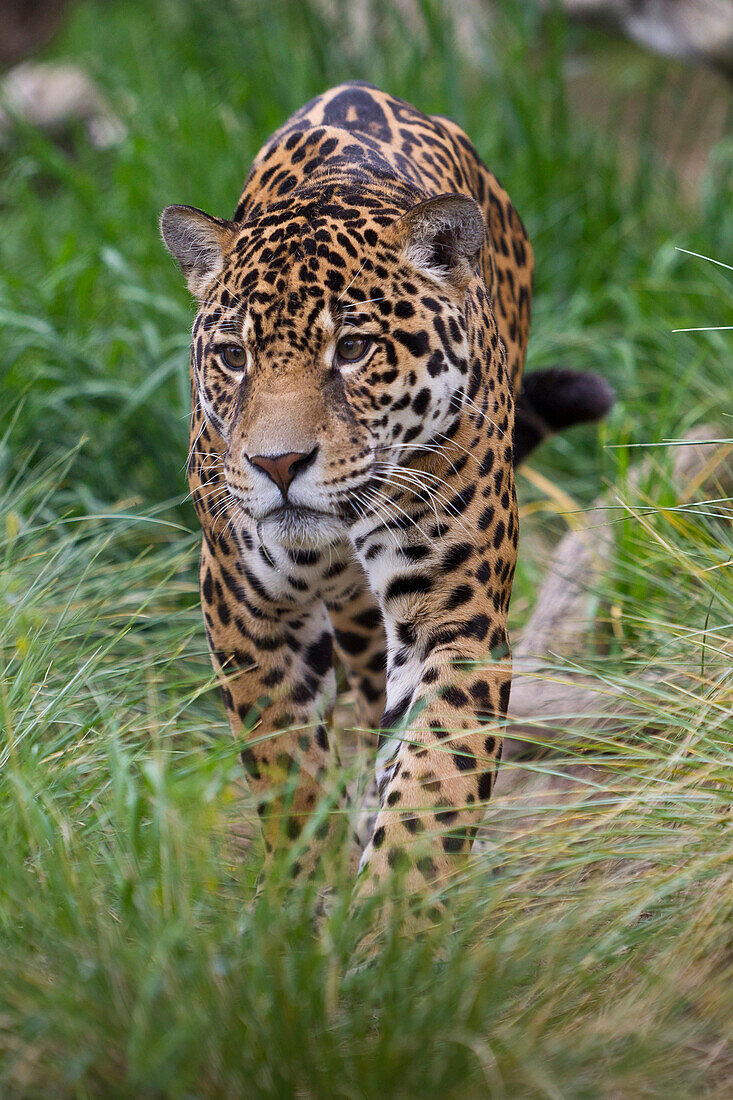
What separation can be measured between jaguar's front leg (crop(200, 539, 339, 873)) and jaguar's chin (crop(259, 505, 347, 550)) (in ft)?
1.21

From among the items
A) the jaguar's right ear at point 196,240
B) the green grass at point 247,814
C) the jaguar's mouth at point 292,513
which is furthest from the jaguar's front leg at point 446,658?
the jaguar's right ear at point 196,240

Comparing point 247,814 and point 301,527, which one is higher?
point 301,527

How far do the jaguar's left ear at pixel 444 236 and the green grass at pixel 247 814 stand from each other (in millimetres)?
870

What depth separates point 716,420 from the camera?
5516 mm

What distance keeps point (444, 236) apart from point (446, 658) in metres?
1.13

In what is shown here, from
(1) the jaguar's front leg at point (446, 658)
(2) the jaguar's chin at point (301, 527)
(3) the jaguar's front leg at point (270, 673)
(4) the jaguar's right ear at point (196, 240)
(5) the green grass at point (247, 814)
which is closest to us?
(5) the green grass at point (247, 814)

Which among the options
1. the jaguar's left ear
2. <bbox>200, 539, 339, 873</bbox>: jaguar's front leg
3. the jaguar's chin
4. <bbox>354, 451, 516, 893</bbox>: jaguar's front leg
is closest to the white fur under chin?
the jaguar's chin

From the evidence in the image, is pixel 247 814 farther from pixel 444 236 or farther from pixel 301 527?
pixel 444 236

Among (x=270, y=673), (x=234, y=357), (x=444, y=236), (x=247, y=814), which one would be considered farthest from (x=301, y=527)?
(x=247, y=814)

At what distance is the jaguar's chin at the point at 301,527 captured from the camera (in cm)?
293

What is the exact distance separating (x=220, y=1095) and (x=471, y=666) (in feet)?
4.41

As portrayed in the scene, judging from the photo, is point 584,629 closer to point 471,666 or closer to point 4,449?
point 471,666

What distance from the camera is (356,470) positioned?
2934 millimetres

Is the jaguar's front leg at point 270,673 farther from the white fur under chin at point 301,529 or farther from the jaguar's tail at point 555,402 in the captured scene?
the jaguar's tail at point 555,402
